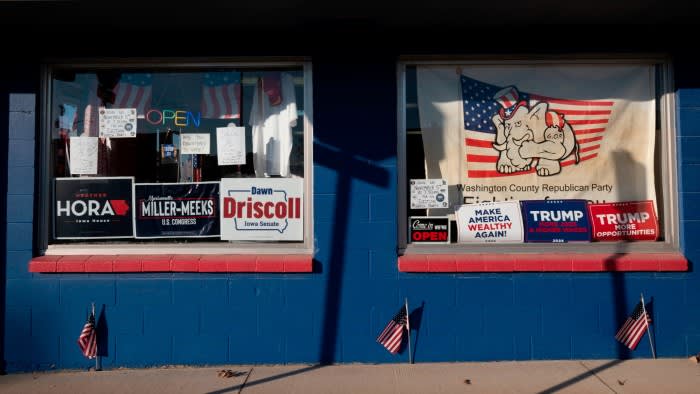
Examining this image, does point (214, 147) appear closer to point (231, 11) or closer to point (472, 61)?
point (231, 11)

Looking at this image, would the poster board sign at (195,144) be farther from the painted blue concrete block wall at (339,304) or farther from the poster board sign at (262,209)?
the painted blue concrete block wall at (339,304)

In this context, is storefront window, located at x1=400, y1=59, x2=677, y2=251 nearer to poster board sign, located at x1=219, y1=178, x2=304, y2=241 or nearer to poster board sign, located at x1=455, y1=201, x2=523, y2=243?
poster board sign, located at x1=455, y1=201, x2=523, y2=243

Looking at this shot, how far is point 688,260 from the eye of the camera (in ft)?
16.8

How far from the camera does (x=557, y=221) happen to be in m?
5.28

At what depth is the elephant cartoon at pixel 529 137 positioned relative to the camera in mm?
5344

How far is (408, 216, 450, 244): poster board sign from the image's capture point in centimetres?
526

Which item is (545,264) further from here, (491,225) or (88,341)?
(88,341)

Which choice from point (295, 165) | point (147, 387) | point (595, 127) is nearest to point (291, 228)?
point (295, 165)

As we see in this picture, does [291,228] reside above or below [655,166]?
below

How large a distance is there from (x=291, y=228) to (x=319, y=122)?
102 cm

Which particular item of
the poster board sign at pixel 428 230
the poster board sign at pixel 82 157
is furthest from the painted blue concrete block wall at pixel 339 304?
the poster board sign at pixel 82 157

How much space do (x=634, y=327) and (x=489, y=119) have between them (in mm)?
2301

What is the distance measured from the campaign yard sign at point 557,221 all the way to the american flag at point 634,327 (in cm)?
77

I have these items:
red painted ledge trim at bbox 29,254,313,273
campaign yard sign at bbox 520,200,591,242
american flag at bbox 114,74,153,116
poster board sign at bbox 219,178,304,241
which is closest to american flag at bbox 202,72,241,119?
american flag at bbox 114,74,153,116
